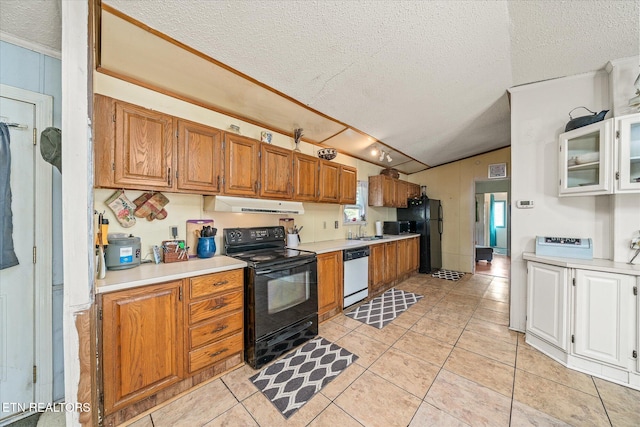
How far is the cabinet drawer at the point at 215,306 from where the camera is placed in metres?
1.71

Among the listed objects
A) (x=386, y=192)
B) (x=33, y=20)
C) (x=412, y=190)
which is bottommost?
(x=386, y=192)

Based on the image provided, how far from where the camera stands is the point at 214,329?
5.97 feet

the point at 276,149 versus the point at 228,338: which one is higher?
the point at 276,149

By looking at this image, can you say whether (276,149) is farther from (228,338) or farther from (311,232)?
(228,338)

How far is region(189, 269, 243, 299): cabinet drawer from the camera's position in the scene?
1.71m

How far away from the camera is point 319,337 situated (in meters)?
2.47

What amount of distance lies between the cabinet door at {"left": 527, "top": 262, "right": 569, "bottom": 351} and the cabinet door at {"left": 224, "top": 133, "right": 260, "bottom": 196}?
3.01 metres

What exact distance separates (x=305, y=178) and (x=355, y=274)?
5.06 feet

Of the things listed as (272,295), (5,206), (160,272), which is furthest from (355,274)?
(5,206)

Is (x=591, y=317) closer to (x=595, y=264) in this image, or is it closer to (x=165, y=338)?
(x=595, y=264)

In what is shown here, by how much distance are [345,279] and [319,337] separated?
0.84 metres

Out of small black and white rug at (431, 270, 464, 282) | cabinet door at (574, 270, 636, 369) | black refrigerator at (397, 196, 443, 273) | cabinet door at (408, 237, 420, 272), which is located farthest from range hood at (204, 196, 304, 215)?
small black and white rug at (431, 270, 464, 282)

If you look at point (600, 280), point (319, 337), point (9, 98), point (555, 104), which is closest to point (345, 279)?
point (319, 337)

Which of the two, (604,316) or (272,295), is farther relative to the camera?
(272,295)
